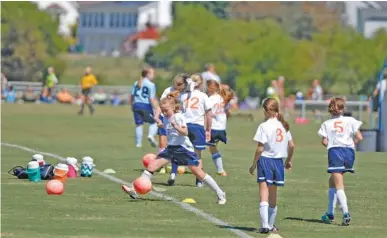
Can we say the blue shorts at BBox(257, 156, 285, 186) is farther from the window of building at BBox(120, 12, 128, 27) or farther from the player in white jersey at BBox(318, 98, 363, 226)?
the window of building at BBox(120, 12, 128, 27)

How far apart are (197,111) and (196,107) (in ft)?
0.24

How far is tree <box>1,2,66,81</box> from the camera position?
363ft

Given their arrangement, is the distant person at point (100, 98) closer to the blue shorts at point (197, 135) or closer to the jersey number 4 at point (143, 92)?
the jersey number 4 at point (143, 92)

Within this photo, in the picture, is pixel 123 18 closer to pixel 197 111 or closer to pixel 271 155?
pixel 197 111

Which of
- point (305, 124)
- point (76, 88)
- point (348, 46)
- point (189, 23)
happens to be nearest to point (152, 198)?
point (305, 124)

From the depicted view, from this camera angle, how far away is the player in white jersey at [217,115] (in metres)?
23.0

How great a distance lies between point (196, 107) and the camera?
21.1m

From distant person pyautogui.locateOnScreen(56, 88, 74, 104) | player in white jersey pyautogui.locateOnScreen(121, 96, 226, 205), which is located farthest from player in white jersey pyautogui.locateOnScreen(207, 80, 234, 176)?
distant person pyautogui.locateOnScreen(56, 88, 74, 104)

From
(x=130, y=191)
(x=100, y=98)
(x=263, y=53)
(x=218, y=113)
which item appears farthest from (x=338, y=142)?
(x=263, y=53)

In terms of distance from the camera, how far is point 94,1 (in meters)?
181

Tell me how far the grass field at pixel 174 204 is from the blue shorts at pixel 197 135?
25.9 inches

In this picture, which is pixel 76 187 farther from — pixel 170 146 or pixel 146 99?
pixel 146 99

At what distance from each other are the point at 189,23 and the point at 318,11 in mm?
64121

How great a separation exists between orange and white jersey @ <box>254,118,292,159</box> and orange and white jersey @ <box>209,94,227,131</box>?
7537 millimetres
